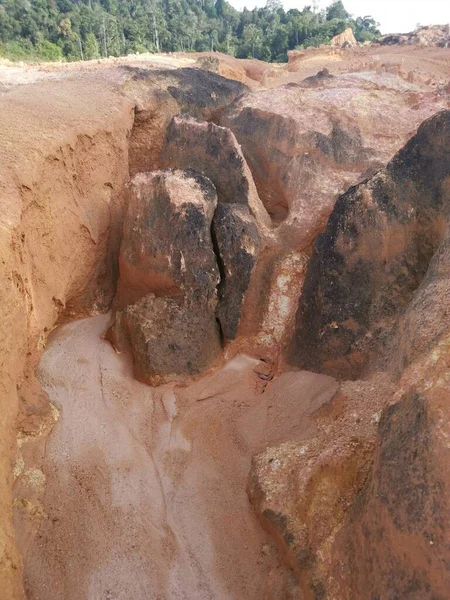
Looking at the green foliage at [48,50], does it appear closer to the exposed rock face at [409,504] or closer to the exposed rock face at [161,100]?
the exposed rock face at [161,100]

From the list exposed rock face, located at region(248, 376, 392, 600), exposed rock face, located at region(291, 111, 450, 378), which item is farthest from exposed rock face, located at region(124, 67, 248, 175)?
exposed rock face, located at region(248, 376, 392, 600)

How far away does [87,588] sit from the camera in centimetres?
306

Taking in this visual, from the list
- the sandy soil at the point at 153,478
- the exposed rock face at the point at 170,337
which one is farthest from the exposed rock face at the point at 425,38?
the sandy soil at the point at 153,478

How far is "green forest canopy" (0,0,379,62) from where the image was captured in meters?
29.5

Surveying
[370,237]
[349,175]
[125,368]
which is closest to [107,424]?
[125,368]

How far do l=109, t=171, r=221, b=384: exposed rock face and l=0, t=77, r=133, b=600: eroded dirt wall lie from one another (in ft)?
1.86

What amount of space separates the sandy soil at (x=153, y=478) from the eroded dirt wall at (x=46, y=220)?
0.33 meters

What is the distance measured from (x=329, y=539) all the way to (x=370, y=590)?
0.43 m

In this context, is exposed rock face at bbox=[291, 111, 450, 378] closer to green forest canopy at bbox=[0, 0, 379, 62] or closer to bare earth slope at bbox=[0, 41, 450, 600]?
bare earth slope at bbox=[0, 41, 450, 600]

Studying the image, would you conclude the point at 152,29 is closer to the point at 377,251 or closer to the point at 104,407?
the point at 377,251

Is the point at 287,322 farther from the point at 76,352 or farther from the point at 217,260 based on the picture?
the point at 76,352

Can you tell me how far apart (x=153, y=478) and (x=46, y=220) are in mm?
2369

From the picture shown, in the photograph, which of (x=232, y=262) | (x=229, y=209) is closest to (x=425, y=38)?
(x=229, y=209)

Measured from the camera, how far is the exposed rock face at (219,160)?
16.9 ft
